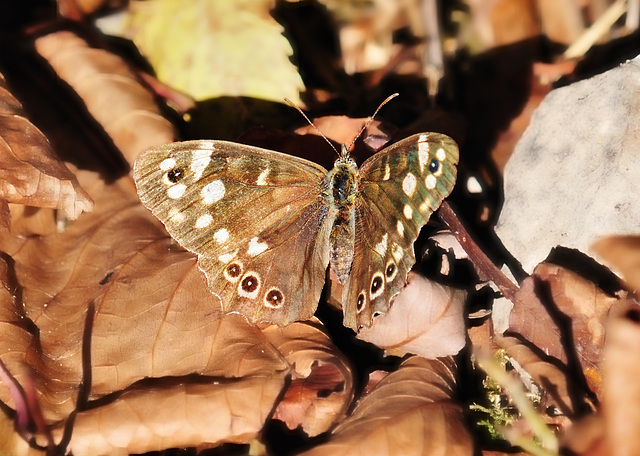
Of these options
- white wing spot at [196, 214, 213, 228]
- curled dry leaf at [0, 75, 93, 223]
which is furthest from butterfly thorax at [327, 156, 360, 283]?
curled dry leaf at [0, 75, 93, 223]

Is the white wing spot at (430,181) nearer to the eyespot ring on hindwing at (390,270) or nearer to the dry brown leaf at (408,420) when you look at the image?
the eyespot ring on hindwing at (390,270)

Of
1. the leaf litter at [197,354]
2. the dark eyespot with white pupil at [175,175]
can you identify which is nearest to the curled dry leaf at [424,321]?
the leaf litter at [197,354]

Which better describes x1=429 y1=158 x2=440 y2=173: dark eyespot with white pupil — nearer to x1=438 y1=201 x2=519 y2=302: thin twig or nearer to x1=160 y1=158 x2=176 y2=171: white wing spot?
x1=438 y1=201 x2=519 y2=302: thin twig

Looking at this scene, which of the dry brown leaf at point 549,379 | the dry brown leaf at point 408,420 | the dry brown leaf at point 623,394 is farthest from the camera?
the dry brown leaf at point 549,379

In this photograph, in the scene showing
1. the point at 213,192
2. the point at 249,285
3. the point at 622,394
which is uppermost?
the point at 622,394

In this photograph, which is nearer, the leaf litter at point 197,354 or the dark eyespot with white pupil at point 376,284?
the leaf litter at point 197,354

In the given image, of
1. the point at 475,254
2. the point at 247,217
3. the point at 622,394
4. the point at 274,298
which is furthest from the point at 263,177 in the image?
Result: the point at 622,394

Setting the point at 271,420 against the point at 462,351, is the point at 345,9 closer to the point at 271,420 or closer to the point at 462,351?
the point at 462,351

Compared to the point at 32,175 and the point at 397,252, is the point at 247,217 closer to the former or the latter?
the point at 397,252
